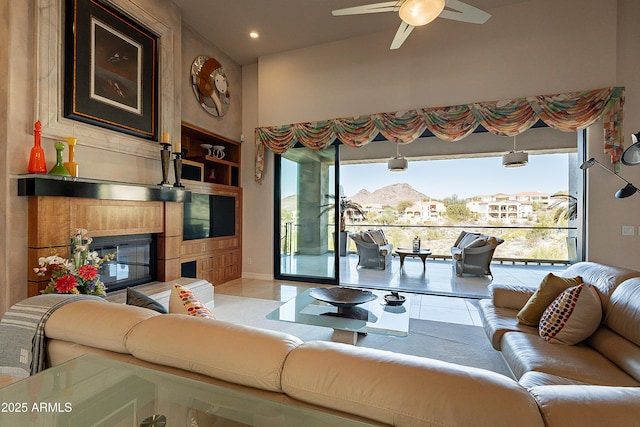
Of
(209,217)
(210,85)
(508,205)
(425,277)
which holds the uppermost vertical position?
(210,85)

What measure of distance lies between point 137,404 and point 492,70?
16.5ft

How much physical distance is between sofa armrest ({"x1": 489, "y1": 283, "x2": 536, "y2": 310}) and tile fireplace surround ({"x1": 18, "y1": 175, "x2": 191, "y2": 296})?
3680 millimetres

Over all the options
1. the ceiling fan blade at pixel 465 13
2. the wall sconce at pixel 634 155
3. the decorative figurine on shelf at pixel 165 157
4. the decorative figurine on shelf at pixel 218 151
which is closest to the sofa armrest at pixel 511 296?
the wall sconce at pixel 634 155

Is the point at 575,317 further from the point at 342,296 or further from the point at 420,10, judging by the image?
the point at 420,10

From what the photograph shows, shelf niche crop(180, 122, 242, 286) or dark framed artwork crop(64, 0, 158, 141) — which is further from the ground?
dark framed artwork crop(64, 0, 158, 141)

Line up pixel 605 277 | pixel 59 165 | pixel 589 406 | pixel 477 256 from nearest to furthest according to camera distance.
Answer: pixel 589 406 < pixel 605 277 < pixel 59 165 < pixel 477 256

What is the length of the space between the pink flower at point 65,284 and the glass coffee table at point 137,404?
1642 millimetres

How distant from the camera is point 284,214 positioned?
5355mm

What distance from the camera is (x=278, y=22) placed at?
4348 mm

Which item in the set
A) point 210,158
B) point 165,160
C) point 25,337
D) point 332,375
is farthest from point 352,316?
point 210,158

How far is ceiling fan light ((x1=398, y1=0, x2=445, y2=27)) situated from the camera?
6.75 feet

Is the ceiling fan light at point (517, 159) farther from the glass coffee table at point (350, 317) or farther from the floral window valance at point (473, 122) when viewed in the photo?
the glass coffee table at point (350, 317)

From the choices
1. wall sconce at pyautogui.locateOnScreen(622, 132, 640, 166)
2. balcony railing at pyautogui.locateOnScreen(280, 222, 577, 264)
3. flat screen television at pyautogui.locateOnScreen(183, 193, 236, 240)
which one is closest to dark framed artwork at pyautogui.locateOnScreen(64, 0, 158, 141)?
flat screen television at pyautogui.locateOnScreen(183, 193, 236, 240)

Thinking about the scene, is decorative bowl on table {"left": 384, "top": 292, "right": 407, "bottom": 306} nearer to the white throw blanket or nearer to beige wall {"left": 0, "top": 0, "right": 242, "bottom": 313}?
the white throw blanket
